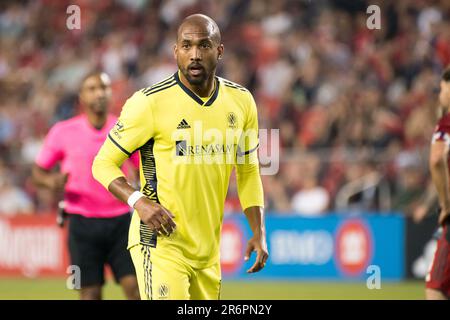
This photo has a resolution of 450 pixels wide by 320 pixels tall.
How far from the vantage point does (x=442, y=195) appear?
772 cm

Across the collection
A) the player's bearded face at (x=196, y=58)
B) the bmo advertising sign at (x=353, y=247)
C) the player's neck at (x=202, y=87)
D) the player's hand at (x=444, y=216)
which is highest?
the player's bearded face at (x=196, y=58)

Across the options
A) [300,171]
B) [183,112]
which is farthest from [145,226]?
[300,171]

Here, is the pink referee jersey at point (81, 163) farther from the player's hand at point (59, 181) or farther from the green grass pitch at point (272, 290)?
the green grass pitch at point (272, 290)

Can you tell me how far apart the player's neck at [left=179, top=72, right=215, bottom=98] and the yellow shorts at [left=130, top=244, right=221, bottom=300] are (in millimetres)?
1066

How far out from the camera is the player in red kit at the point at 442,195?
7691 millimetres

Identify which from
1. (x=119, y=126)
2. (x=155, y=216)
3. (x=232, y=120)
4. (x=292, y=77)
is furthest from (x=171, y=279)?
(x=292, y=77)

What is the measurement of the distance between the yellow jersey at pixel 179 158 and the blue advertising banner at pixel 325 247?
882cm

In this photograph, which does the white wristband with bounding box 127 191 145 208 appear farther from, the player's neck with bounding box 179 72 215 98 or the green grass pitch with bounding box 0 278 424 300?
the green grass pitch with bounding box 0 278 424 300

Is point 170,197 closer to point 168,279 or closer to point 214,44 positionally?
point 168,279

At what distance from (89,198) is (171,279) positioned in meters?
3.20

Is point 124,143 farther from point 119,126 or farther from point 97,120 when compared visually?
point 97,120

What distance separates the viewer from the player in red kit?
25.2ft

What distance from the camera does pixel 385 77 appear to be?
17.2m

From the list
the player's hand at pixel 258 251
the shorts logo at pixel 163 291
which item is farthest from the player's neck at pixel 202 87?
the shorts logo at pixel 163 291
